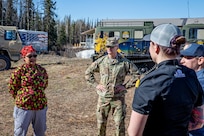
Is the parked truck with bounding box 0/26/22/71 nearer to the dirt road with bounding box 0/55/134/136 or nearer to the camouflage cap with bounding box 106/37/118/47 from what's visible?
the dirt road with bounding box 0/55/134/136

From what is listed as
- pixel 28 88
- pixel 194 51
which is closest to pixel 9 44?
pixel 28 88

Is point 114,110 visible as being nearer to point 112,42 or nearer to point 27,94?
point 112,42

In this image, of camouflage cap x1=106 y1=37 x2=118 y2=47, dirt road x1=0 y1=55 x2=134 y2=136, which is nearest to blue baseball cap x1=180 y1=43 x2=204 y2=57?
camouflage cap x1=106 y1=37 x2=118 y2=47

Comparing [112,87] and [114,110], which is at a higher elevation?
[112,87]

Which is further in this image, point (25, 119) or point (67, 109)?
point (67, 109)

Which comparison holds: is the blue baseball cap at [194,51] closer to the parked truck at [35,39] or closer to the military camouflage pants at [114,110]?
the military camouflage pants at [114,110]

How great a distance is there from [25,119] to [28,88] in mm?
380

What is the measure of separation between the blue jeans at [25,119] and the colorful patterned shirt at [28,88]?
0.06 metres

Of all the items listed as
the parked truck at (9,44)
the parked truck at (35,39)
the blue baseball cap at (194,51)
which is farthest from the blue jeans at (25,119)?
the parked truck at (35,39)

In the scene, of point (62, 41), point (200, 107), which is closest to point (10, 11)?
point (62, 41)

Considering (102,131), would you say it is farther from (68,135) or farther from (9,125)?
(9,125)

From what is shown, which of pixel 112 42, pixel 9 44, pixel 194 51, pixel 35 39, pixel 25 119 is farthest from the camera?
pixel 35 39

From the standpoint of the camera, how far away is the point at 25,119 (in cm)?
360

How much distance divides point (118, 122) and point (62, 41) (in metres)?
50.8
